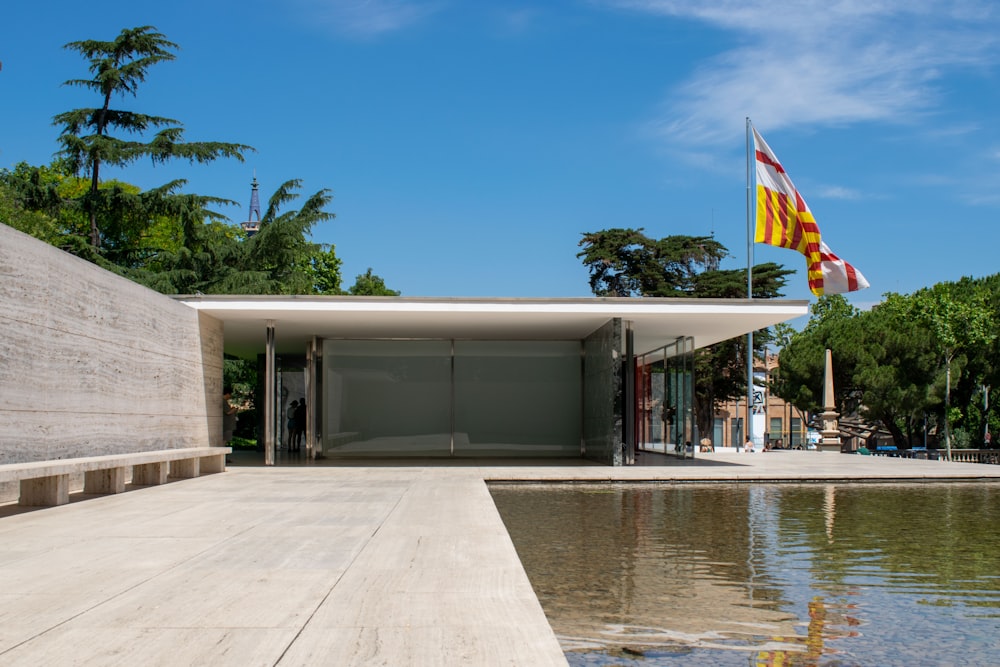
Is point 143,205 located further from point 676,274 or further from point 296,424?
point 676,274

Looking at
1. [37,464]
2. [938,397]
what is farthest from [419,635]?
[938,397]

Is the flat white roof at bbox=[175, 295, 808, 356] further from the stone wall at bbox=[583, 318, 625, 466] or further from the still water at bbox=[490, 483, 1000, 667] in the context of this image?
the still water at bbox=[490, 483, 1000, 667]

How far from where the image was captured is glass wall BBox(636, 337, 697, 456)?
68.6 feet

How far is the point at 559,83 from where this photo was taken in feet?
68.4

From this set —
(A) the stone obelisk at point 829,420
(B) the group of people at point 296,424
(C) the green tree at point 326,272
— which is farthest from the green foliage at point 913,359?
(B) the group of people at point 296,424

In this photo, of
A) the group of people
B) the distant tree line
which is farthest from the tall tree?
the group of people

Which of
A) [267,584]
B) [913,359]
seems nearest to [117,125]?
[267,584]

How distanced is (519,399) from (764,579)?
16.6 metres

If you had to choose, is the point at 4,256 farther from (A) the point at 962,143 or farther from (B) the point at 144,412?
(A) the point at 962,143

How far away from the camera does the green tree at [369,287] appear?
49.6 m

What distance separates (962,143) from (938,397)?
929 inches

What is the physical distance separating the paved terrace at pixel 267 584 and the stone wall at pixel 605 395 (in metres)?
7.00

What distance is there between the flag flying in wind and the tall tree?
563 inches

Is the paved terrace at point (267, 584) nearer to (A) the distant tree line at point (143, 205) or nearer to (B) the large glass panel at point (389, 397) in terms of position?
(B) the large glass panel at point (389, 397)
